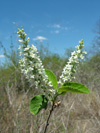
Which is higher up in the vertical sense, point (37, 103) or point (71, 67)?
point (71, 67)

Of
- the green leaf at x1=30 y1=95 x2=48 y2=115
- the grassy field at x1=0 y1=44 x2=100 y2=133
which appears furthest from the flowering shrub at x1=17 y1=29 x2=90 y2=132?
the grassy field at x1=0 y1=44 x2=100 y2=133

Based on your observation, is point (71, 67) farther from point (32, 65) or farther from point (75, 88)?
point (32, 65)

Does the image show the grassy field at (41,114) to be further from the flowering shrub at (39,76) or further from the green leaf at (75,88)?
the green leaf at (75,88)

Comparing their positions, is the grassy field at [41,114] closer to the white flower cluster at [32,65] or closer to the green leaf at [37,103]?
the green leaf at [37,103]

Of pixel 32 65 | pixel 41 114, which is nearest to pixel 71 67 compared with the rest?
pixel 32 65

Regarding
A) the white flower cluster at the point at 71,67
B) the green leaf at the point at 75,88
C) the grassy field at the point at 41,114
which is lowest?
the grassy field at the point at 41,114

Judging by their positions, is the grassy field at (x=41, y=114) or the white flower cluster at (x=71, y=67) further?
the grassy field at (x=41, y=114)

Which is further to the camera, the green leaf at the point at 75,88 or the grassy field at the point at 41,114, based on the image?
the grassy field at the point at 41,114

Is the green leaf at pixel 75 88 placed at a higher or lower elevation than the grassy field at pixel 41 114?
higher

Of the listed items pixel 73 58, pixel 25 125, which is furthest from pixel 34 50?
pixel 25 125

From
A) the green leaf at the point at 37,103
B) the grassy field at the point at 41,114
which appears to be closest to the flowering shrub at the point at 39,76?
the green leaf at the point at 37,103

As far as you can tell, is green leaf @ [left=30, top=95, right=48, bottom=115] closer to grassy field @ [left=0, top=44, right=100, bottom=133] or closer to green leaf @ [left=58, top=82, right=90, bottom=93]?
green leaf @ [left=58, top=82, right=90, bottom=93]

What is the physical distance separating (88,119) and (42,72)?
10.8 ft

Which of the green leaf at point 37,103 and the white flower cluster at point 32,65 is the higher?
the white flower cluster at point 32,65
